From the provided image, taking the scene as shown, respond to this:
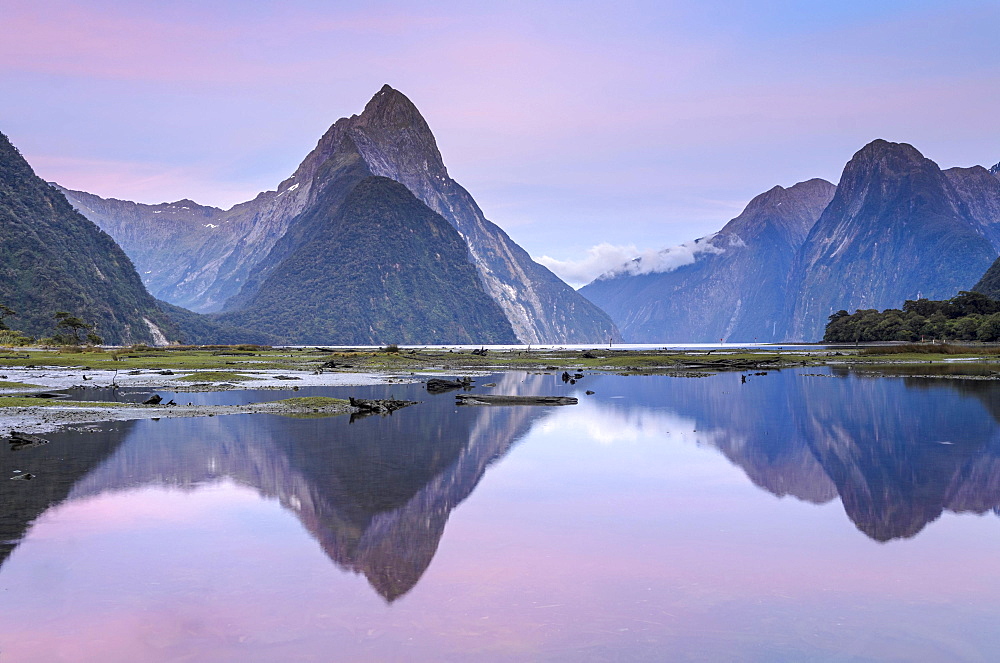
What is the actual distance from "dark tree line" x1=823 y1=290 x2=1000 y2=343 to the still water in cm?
13916

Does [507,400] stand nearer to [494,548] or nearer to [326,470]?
[326,470]

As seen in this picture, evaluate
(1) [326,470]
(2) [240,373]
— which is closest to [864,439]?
(1) [326,470]

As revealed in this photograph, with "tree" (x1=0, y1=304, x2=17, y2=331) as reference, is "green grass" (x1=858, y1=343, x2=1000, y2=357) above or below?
above

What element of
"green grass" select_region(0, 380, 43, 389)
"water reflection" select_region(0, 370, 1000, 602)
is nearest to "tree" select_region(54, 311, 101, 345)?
"green grass" select_region(0, 380, 43, 389)

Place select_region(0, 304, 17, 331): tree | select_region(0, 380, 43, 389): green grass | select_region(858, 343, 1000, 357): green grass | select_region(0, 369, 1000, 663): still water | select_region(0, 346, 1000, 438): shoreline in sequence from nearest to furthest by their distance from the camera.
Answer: select_region(0, 369, 1000, 663): still water → select_region(0, 346, 1000, 438): shoreline → select_region(0, 380, 43, 389): green grass → select_region(858, 343, 1000, 357): green grass → select_region(0, 304, 17, 331): tree

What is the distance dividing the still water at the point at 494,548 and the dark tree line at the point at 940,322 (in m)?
139

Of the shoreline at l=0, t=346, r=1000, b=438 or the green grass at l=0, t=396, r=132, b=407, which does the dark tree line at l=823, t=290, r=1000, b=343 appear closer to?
the shoreline at l=0, t=346, r=1000, b=438

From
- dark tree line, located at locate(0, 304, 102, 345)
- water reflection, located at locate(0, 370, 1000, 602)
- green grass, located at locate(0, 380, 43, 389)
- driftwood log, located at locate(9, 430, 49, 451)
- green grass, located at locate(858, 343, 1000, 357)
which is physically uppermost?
green grass, located at locate(858, 343, 1000, 357)

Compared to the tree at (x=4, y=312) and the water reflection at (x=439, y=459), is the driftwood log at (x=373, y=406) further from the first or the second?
the tree at (x=4, y=312)

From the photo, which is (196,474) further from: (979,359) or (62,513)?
(979,359)

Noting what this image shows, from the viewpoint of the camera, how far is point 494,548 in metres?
17.1

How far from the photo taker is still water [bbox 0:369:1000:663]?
11922 millimetres

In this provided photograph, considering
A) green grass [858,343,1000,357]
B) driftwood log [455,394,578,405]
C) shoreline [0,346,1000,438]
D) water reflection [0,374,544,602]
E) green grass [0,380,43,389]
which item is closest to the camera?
water reflection [0,374,544,602]

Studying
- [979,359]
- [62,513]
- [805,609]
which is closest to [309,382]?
[62,513]
